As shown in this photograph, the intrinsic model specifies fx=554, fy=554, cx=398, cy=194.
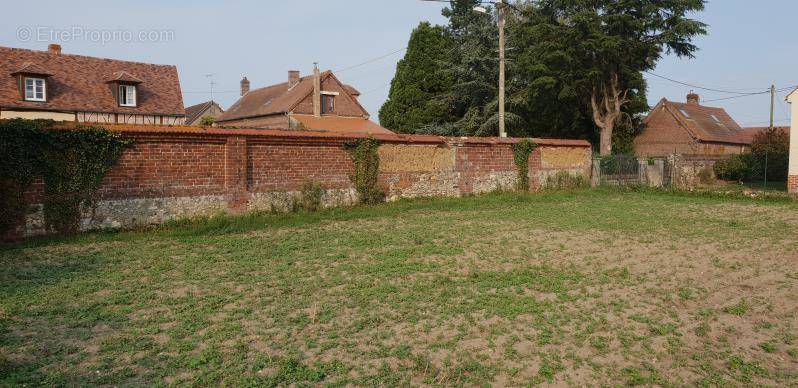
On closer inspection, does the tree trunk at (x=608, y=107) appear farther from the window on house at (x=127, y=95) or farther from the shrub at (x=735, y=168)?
the window on house at (x=127, y=95)

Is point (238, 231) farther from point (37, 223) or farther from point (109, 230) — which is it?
point (37, 223)

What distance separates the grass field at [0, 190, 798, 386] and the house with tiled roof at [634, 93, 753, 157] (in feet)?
107

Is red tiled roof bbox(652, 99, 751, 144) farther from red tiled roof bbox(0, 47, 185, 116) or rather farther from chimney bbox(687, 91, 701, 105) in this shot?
red tiled roof bbox(0, 47, 185, 116)

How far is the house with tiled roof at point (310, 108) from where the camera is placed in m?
37.0

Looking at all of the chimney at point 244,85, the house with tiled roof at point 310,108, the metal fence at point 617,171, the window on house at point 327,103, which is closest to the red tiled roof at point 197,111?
the chimney at point 244,85

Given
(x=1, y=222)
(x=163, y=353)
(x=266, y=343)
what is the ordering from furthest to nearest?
(x=1, y=222)
(x=266, y=343)
(x=163, y=353)

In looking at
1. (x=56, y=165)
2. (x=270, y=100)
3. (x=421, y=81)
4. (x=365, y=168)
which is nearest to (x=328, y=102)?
(x=270, y=100)

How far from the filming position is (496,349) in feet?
15.9

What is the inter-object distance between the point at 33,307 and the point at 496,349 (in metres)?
4.72

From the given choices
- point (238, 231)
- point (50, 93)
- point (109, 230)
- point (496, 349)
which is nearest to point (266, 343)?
point (496, 349)

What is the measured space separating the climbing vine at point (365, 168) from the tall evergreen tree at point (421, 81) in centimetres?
2270

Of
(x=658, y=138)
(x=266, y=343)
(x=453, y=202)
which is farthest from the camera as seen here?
(x=658, y=138)

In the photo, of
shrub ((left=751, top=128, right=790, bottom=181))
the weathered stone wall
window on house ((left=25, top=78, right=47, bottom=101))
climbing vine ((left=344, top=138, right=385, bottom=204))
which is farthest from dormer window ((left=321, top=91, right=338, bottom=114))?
shrub ((left=751, top=128, right=790, bottom=181))

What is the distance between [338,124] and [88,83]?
589 inches
